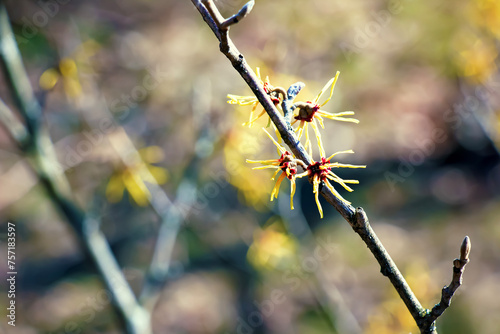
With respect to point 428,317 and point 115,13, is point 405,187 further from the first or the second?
point 115,13

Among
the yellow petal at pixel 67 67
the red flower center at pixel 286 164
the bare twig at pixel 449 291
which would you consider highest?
the yellow petal at pixel 67 67

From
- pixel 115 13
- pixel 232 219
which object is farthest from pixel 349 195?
pixel 115 13

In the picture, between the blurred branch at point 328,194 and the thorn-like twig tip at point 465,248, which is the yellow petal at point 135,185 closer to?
the blurred branch at point 328,194

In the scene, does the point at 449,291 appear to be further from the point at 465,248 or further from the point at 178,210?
the point at 178,210

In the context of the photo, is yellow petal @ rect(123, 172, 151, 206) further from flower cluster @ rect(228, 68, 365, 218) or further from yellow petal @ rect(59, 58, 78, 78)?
flower cluster @ rect(228, 68, 365, 218)

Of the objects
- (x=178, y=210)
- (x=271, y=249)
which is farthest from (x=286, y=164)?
(x=271, y=249)

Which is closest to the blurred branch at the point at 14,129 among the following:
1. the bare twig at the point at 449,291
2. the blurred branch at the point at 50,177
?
the blurred branch at the point at 50,177
